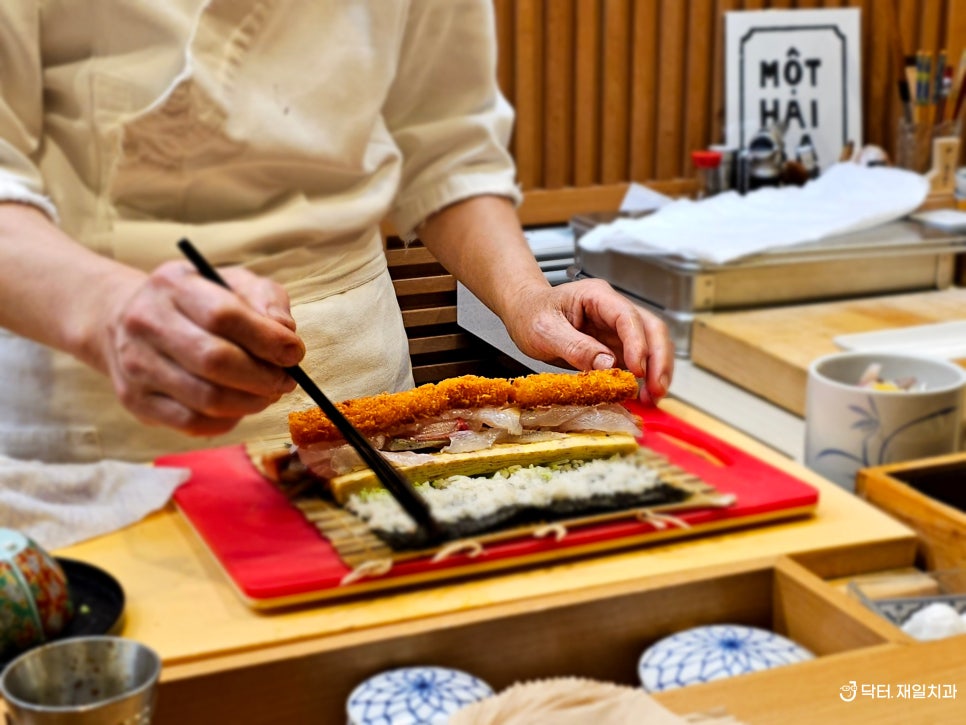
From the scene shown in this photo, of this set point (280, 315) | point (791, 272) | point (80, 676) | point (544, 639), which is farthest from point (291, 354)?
point (791, 272)

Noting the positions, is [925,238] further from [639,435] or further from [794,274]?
[639,435]

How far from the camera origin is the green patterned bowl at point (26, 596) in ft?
2.76

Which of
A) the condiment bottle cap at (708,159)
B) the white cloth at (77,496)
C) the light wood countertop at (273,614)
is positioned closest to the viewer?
the white cloth at (77,496)

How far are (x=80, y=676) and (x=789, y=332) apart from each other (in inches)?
59.0

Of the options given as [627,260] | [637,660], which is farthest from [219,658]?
[627,260]

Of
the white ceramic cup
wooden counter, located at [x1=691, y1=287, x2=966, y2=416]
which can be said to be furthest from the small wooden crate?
wooden counter, located at [x1=691, y1=287, x2=966, y2=416]

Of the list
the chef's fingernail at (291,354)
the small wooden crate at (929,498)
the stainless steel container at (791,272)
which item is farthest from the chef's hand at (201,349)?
the stainless steel container at (791,272)

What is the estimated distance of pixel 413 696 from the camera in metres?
0.87

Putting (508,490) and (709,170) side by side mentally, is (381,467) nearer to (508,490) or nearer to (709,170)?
(508,490)

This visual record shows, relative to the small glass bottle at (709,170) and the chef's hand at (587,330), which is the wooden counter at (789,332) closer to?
the small glass bottle at (709,170)

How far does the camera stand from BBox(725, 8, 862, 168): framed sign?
114 inches

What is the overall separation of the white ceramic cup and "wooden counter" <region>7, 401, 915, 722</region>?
30 centimetres

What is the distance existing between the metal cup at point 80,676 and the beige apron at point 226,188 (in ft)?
0.62

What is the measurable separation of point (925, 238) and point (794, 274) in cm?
32
